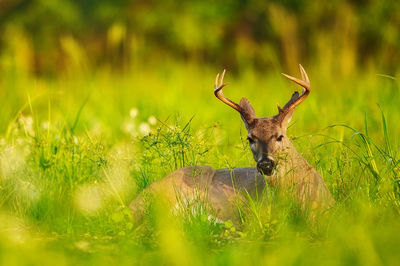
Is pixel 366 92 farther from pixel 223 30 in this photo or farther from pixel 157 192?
pixel 223 30

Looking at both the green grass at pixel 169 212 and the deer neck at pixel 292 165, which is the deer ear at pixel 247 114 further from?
the deer neck at pixel 292 165

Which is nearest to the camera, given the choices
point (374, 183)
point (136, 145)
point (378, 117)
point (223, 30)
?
point (374, 183)

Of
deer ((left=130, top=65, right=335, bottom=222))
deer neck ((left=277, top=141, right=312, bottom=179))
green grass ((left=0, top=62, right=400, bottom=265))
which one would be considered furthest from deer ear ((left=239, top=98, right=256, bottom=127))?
deer neck ((left=277, top=141, right=312, bottom=179))

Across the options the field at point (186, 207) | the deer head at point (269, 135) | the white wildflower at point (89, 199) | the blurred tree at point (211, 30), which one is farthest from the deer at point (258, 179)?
the blurred tree at point (211, 30)

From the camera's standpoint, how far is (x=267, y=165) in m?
3.57

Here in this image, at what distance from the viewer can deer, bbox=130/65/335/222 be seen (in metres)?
3.62

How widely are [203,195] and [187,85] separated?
5.44 m

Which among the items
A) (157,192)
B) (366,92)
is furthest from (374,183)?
(366,92)

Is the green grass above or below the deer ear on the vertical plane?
below

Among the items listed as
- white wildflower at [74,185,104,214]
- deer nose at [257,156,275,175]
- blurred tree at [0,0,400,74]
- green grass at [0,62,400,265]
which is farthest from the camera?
blurred tree at [0,0,400,74]

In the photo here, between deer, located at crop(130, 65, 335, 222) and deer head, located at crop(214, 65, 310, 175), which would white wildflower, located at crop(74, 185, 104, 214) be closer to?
deer, located at crop(130, 65, 335, 222)

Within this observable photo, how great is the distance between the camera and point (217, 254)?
3002 millimetres

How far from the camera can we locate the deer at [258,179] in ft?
11.9

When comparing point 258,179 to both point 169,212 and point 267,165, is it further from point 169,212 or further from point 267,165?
point 169,212
